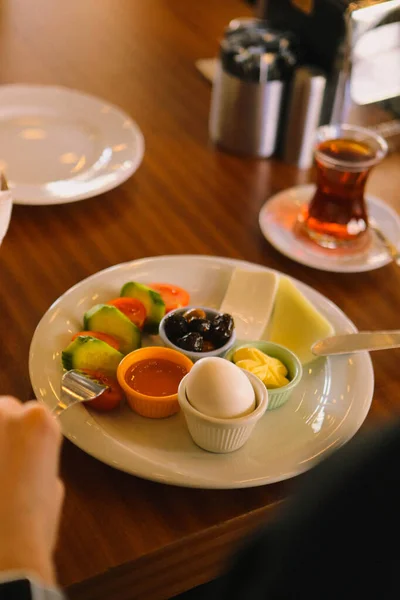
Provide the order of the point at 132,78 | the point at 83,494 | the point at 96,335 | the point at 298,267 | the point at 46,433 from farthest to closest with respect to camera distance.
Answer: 1. the point at 132,78
2. the point at 298,267
3. the point at 96,335
4. the point at 83,494
5. the point at 46,433

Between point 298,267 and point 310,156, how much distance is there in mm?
311

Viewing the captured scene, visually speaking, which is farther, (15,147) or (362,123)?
(362,123)

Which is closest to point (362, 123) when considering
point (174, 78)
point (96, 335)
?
point (174, 78)

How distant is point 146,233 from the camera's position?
1.12 m

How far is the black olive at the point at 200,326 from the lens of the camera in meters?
0.86

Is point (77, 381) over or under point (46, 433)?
under

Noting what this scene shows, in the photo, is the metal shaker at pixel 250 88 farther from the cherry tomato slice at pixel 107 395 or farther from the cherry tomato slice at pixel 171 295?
the cherry tomato slice at pixel 107 395

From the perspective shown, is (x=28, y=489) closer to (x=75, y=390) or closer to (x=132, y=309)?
(x=75, y=390)

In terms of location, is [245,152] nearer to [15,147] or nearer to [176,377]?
[15,147]

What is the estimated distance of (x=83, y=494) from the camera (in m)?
0.73

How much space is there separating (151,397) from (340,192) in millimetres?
482

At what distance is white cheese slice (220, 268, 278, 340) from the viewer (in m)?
0.92

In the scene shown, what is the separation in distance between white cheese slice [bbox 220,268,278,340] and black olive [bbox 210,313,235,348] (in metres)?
0.03

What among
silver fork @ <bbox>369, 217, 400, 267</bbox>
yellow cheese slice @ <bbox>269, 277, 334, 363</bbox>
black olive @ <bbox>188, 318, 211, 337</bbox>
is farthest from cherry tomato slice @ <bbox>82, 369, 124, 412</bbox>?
silver fork @ <bbox>369, 217, 400, 267</bbox>
